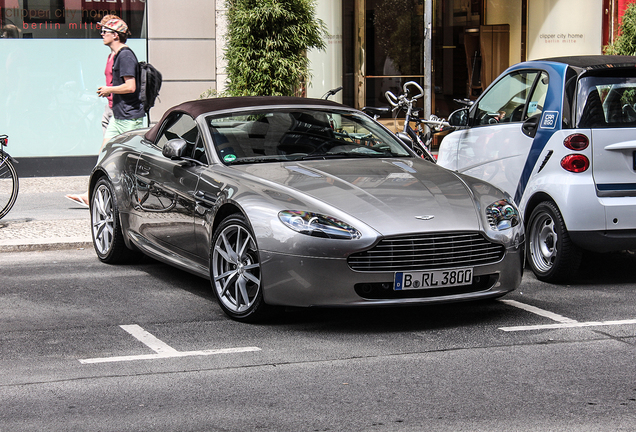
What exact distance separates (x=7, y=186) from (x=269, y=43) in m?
4.53

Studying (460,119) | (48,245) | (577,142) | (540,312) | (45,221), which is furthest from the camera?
(45,221)

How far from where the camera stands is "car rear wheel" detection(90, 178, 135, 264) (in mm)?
8094

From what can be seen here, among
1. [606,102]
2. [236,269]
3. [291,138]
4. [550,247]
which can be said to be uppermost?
[606,102]

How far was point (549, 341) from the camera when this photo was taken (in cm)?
555

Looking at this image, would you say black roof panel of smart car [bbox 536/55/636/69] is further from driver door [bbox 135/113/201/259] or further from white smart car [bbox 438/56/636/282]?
driver door [bbox 135/113/201/259]

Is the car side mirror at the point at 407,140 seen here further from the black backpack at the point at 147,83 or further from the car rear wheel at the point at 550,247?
the black backpack at the point at 147,83

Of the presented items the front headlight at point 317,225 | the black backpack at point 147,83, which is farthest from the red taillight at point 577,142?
the black backpack at point 147,83

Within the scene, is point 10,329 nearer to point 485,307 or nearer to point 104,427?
point 104,427

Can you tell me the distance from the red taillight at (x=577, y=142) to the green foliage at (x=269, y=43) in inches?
263

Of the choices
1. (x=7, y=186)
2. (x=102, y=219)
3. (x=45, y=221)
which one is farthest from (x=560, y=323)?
(x=7, y=186)

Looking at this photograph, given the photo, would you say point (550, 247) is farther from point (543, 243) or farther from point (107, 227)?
point (107, 227)

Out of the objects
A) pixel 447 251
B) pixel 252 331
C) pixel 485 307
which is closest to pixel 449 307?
pixel 485 307

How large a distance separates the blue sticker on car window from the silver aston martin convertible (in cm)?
106

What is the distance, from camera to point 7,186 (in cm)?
1016
